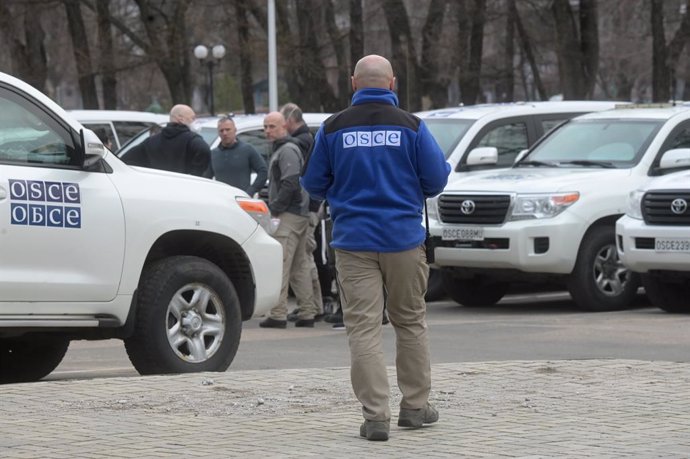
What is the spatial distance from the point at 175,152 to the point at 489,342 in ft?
13.1

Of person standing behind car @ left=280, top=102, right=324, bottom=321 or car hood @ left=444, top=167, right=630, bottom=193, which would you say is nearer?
person standing behind car @ left=280, top=102, right=324, bottom=321

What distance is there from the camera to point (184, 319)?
9.71 metres

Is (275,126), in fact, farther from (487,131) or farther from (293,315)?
(487,131)

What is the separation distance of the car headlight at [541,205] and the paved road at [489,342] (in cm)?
93

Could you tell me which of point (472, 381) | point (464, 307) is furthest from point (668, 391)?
point (464, 307)

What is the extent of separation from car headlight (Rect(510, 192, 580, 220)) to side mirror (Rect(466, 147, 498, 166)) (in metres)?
1.56

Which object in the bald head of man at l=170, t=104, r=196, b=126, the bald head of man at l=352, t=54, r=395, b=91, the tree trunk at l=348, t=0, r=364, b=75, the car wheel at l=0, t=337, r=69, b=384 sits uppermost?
the tree trunk at l=348, t=0, r=364, b=75

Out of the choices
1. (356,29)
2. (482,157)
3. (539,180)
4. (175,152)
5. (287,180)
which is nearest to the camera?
(287,180)

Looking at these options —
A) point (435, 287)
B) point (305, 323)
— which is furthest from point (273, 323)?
point (435, 287)

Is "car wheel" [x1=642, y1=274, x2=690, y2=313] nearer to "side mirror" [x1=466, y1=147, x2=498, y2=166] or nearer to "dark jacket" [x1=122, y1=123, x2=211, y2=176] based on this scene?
"side mirror" [x1=466, y1=147, x2=498, y2=166]

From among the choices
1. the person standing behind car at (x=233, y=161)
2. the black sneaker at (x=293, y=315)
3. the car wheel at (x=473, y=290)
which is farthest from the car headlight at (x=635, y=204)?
the person standing behind car at (x=233, y=161)

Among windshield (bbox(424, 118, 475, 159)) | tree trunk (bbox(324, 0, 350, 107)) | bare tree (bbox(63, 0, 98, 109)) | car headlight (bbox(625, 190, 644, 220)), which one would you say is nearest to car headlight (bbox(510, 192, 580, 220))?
car headlight (bbox(625, 190, 644, 220))

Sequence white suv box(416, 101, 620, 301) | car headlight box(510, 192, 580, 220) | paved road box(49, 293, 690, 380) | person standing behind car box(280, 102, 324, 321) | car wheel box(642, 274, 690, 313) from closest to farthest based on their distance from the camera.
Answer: paved road box(49, 293, 690, 380) → person standing behind car box(280, 102, 324, 321) → car wheel box(642, 274, 690, 313) → car headlight box(510, 192, 580, 220) → white suv box(416, 101, 620, 301)

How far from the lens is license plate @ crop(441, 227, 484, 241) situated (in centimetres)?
1449
